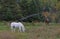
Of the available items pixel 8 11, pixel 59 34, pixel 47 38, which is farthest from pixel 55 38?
pixel 8 11

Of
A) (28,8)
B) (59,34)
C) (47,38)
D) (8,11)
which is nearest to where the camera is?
(47,38)

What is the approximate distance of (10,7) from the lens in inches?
1164

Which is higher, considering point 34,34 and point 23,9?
point 23,9

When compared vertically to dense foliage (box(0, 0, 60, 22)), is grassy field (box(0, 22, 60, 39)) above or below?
below

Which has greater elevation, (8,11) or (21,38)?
(8,11)

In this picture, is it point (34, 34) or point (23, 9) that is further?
point (23, 9)

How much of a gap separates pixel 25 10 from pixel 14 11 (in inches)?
77.6

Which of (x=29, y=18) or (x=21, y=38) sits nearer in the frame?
(x=21, y=38)

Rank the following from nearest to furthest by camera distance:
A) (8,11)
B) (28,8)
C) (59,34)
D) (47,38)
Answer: (47,38), (59,34), (8,11), (28,8)

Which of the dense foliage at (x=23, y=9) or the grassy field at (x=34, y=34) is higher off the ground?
the dense foliage at (x=23, y=9)

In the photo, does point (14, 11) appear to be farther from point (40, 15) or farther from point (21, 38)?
point (21, 38)

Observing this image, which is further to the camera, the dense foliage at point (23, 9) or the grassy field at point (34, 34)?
the dense foliage at point (23, 9)

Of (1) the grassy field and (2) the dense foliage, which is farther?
(2) the dense foliage

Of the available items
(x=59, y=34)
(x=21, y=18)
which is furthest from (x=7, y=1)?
(x=59, y=34)
